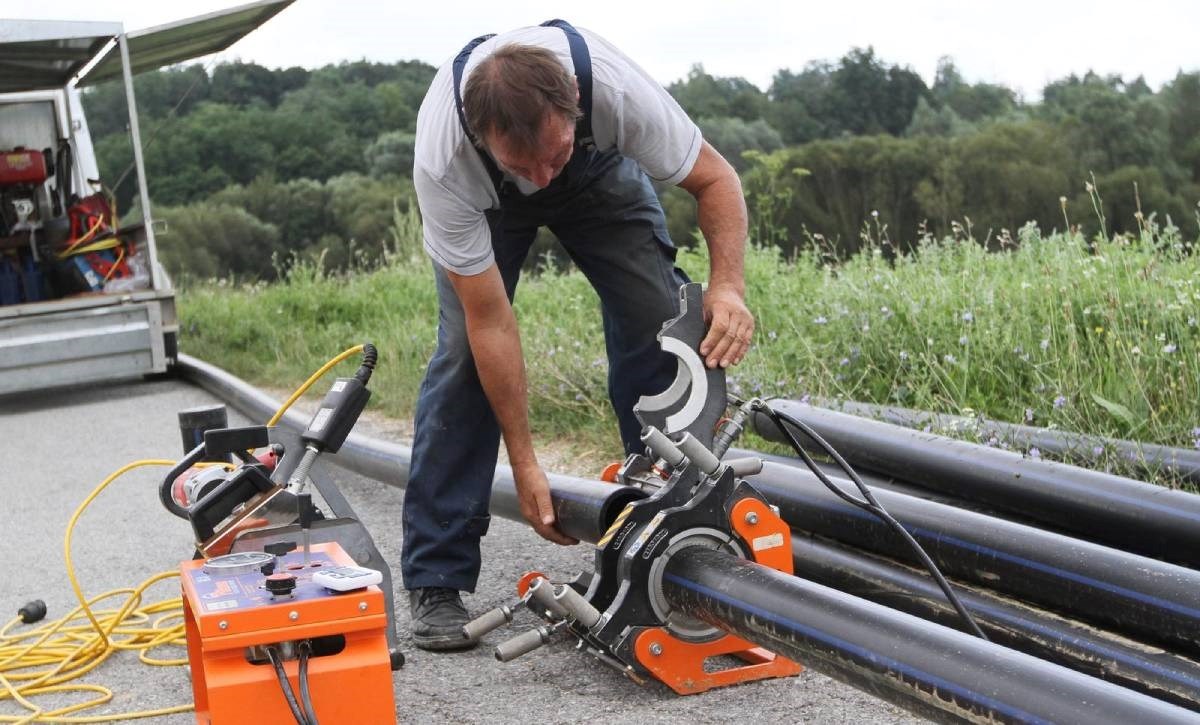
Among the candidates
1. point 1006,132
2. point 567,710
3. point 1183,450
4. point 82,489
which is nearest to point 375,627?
point 567,710

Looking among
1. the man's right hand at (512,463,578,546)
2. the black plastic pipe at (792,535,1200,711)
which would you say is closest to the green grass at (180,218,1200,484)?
the black plastic pipe at (792,535,1200,711)

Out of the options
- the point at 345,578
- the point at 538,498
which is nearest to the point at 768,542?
the point at 538,498

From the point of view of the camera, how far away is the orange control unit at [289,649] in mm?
2270

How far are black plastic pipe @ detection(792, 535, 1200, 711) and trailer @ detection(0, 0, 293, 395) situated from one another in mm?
6783

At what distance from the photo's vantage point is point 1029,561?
2.59 meters

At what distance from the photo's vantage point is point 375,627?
93.1 inches

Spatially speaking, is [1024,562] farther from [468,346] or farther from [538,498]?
[468,346]

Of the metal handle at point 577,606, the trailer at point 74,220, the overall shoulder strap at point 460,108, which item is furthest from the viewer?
the trailer at point 74,220

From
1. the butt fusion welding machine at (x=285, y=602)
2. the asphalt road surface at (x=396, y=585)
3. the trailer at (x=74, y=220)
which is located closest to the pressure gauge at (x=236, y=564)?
the butt fusion welding machine at (x=285, y=602)

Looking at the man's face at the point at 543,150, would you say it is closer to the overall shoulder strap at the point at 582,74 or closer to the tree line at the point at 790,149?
the overall shoulder strap at the point at 582,74

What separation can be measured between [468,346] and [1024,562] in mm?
1515

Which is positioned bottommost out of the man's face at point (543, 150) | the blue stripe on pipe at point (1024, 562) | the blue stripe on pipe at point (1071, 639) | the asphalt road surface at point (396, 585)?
the asphalt road surface at point (396, 585)

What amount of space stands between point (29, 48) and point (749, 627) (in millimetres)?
8919

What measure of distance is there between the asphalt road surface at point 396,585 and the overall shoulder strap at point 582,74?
1.28 m
